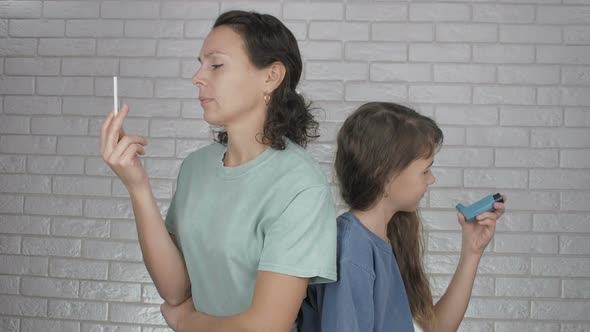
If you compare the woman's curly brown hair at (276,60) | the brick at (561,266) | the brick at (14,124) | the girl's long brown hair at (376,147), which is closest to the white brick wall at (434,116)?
the brick at (561,266)

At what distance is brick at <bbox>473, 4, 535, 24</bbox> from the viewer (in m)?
3.25

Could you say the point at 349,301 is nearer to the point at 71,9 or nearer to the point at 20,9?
the point at 71,9

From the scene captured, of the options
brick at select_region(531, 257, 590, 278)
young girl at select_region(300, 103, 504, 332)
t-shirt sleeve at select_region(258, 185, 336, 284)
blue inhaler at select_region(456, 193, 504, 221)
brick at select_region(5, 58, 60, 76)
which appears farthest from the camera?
brick at select_region(5, 58, 60, 76)

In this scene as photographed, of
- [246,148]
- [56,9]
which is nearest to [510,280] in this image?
[246,148]

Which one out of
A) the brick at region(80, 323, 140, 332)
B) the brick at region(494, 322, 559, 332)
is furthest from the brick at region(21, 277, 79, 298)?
the brick at region(494, 322, 559, 332)

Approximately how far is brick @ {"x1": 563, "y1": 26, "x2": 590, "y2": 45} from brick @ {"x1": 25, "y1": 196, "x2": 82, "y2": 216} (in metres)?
2.23

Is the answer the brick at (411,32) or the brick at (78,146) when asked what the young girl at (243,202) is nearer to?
the brick at (411,32)

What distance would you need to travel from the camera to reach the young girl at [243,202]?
54.9 inches

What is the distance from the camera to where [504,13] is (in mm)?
3262

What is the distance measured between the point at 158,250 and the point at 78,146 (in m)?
2.01

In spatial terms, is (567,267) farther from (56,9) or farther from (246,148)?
(56,9)

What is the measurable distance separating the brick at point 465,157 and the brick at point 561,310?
635 millimetres

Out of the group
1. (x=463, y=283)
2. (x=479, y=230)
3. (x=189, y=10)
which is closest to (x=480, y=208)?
(x=479, y=230)

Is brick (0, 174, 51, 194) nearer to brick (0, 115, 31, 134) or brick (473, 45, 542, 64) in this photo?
brick (0, 115, 31, 134)
